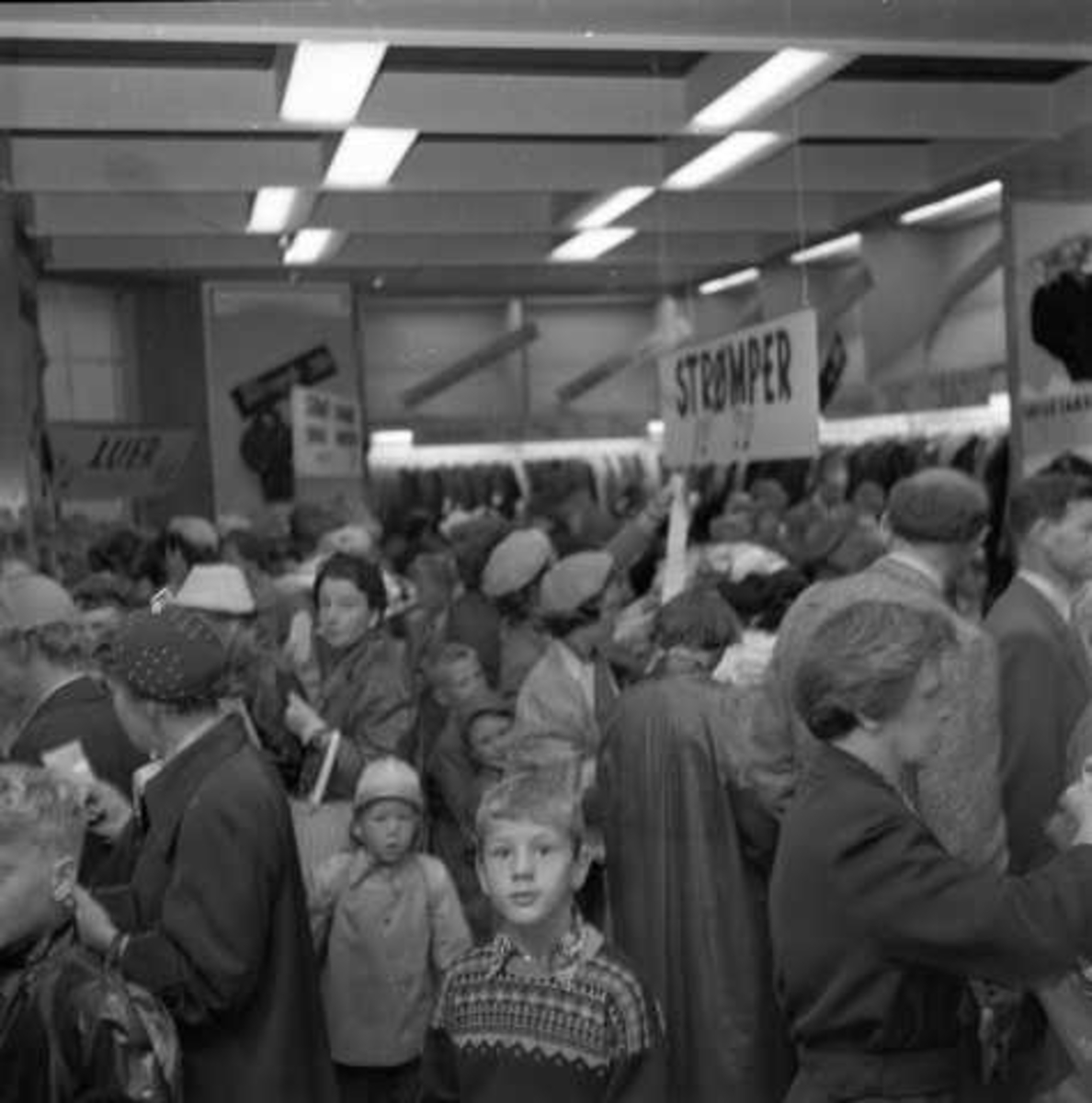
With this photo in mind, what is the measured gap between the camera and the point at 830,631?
239 cm

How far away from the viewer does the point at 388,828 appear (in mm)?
3988

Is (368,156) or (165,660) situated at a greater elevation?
(368,156)

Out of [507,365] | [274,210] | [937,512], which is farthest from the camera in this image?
[507,365]

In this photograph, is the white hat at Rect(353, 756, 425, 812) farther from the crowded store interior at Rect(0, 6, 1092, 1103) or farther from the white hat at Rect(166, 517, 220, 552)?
the white hat at Rect(166, 517, 220, 552)

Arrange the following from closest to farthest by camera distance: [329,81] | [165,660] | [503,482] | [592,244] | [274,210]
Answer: [165,660] → [329,81] → [274,210] → [592,244] → [503,482]

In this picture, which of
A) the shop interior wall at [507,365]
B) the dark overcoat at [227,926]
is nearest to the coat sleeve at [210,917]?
the dark overcoat at [227,926]

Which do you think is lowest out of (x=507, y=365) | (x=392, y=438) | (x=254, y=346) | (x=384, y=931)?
(x=384, y=931)

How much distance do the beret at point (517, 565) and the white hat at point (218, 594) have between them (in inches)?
32.6

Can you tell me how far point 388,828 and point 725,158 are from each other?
Answer: 6.01 meters

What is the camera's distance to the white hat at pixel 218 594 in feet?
15.3

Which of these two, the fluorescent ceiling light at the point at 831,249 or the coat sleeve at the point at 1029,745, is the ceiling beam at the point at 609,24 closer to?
the coat sleeve at the point at 1029,745

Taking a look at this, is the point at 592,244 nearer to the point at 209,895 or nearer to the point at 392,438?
the point at 392,438

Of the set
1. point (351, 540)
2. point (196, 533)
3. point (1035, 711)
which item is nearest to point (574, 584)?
point (1035, 711)

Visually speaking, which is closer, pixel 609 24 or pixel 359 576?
pixel 359 576
